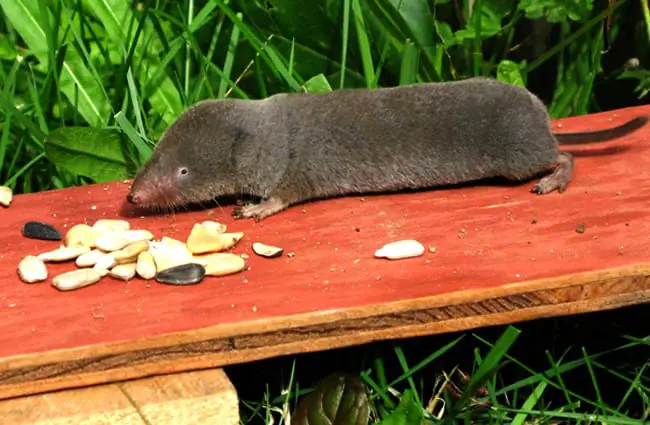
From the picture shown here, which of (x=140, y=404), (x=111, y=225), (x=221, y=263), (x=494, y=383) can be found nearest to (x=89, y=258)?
(x=111, y=225)

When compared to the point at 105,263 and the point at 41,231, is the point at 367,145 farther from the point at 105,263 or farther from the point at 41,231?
the point at 41,231

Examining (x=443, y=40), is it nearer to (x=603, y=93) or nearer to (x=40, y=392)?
(x=603, y=93)

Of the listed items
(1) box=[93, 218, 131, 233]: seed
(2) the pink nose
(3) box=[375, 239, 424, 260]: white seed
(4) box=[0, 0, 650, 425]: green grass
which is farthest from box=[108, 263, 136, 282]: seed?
(4) box=[0, 0, 650, 425]: green grass

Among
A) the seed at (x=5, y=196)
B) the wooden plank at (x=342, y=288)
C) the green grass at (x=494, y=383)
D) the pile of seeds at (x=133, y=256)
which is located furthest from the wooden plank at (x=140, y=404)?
the seed at (x=5, y=196)

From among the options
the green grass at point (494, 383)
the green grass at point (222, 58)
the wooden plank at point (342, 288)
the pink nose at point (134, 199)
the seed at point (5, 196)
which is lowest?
the green grass at point (494, 383)

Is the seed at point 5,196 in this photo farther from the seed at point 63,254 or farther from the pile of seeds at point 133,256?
the seed at point 63,254
